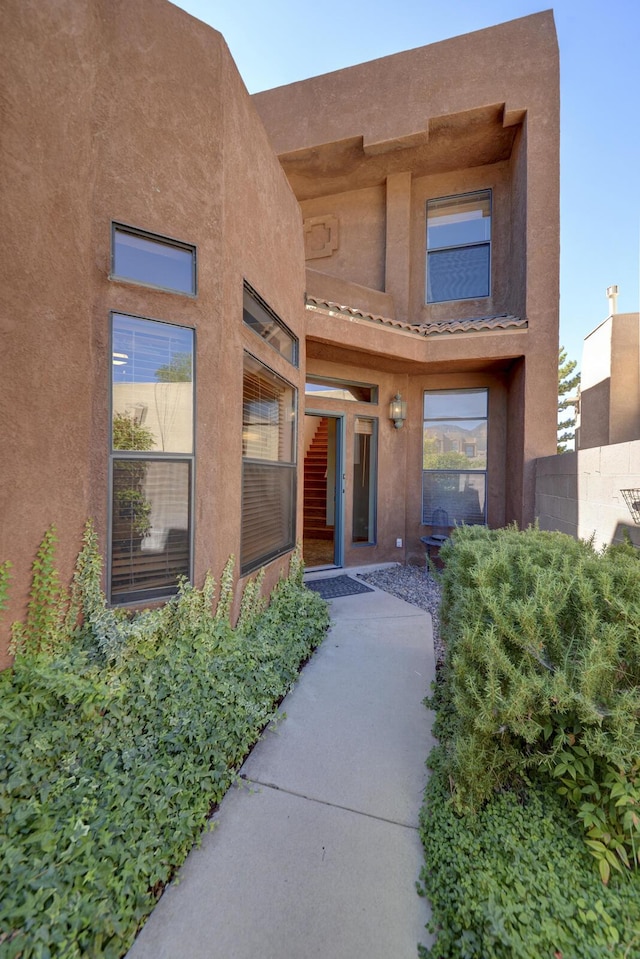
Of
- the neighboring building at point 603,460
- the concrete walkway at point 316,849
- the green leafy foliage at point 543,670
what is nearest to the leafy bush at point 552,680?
the green leafy foliage at point 543,670

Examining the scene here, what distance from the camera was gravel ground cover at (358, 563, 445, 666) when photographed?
5.25 metres

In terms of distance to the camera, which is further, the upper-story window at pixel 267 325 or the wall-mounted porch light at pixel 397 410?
the wall-mounted porch light at pixel 397 410

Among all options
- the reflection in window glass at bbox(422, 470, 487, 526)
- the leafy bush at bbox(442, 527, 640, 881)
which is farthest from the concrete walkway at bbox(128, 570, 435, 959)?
the reflection in window glass at bbox(422, 470, 487, 526)

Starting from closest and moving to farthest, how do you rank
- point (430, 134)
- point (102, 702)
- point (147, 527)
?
1. point (102, 702)
2. point (147, 527)
3. point (430, 134)

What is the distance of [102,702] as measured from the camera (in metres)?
2.31

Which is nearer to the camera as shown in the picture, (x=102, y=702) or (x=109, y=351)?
(x=102, y=702)

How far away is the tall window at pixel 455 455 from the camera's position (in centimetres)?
709

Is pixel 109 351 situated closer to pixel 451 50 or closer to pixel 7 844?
pixel 7 844

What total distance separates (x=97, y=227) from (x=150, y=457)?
163 centimetres

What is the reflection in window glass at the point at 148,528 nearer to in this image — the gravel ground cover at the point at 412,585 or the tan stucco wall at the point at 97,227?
the tan stucco wall at the point at 97,227

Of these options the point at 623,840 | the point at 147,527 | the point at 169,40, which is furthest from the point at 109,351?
the point at 623,840

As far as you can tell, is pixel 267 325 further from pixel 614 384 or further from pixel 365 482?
pixel 614 384

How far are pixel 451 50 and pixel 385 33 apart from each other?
1543 millimetres

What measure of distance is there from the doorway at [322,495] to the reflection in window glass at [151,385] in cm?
362
